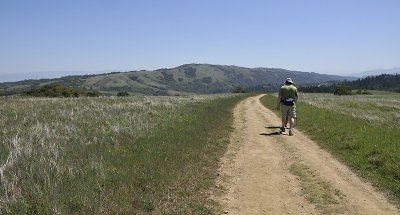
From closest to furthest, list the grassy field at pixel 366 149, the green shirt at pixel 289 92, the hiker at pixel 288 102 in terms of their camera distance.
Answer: the grassy field at pixel 366 149, the hiker at pixel 288 102, the green shirt at pixel 289 92

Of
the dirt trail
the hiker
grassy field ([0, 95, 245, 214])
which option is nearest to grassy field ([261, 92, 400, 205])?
the dirt trail

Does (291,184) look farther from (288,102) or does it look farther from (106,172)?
(288,102)

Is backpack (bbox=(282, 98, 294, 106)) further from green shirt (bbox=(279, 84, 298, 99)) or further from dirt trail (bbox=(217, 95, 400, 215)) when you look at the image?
dirt trail (bbox=(217, 95, 400, 215))

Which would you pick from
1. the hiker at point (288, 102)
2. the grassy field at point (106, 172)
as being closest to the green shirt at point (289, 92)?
the hiker at point (288, 102)

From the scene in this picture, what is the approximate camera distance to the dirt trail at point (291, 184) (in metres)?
8.50

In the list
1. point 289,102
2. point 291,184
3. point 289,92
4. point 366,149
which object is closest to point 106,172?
point 291,184

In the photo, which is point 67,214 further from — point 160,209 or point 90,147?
point 90,147

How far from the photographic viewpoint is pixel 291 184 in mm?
10266

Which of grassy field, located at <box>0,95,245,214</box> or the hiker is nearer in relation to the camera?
grassy field, located at <box>0,95,245,214</box>

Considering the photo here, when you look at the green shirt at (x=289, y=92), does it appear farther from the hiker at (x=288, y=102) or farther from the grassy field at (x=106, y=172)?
the grassy field at (x=106, y=172)

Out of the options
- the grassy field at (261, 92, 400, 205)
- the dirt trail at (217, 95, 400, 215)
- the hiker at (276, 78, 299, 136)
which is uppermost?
the hiker at (276, 78, 299, 136)

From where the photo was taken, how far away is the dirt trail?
850 centimetres

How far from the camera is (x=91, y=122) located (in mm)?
18047

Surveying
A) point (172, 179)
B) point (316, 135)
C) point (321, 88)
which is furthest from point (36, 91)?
point (321, 88)
